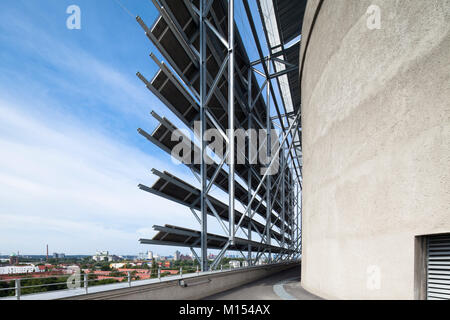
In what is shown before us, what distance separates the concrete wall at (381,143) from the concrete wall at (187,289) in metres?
3.94

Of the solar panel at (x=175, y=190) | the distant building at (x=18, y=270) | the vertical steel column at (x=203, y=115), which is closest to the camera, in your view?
the distant building at (x=18, y=270)

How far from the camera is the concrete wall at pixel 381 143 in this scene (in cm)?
468

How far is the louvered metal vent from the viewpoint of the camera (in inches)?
187

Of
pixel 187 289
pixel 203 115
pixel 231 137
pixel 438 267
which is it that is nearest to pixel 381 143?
pixel 438 267

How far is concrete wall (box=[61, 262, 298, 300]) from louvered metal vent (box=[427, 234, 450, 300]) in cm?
623

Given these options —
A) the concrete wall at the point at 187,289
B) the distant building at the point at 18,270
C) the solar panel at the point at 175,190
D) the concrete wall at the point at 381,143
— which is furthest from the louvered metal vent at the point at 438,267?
the solar panel at the point at 175,190

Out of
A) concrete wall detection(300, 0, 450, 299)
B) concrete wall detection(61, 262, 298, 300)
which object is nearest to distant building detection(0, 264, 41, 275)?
concrete wall detection(61, 262, 298, 300)

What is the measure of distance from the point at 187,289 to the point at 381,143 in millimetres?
7100

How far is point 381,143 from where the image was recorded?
593cm

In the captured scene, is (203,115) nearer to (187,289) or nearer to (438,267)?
(187,289)

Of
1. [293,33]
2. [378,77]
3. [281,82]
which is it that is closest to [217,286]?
[378,77]

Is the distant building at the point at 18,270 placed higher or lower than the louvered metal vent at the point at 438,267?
lower

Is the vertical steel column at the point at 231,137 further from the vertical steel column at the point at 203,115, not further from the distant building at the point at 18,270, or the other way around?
the distant building at the point at 18,270
